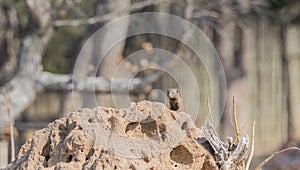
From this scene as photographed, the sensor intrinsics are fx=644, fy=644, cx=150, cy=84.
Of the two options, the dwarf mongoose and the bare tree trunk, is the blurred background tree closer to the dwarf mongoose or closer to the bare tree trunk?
the bare tree trunk

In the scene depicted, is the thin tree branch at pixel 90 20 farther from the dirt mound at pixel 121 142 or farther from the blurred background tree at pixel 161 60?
the dirt mound at pixel 121 142

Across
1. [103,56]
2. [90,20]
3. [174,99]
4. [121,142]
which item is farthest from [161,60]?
[121,142]

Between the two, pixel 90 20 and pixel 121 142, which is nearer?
pixel 121 142

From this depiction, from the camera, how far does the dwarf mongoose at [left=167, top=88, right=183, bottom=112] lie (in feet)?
10.8

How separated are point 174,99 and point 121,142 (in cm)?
57

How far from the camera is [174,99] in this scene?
3.33 m

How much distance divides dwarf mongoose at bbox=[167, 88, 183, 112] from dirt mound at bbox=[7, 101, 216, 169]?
0.71 feet

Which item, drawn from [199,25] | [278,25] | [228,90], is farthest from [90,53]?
[278,25]

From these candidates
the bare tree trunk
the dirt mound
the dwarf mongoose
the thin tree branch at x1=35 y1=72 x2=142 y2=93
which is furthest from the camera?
the thin tree branch at x1=35 y1=72 x2=142 y2=93

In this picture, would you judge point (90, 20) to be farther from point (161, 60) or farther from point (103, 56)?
point (161, 60)

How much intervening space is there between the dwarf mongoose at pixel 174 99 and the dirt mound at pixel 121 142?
0.22m

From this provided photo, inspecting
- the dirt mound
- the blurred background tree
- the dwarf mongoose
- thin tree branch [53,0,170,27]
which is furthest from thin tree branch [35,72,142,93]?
the dirt mound

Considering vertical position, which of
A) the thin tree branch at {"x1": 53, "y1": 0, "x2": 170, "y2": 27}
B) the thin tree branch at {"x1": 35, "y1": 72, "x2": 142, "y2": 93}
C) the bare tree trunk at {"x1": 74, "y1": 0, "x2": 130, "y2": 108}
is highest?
the thin tree branch at {"x1": 53, "y1": 0, "x2": 170, "y2": 27}

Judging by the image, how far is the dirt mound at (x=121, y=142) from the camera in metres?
2.83
